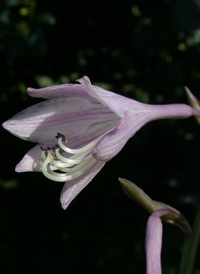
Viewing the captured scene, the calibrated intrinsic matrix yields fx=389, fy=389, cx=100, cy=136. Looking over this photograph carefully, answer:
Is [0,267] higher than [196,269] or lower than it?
higher

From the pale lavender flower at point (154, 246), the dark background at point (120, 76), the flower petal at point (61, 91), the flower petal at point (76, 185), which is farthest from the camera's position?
the dark background at point (120, 76)

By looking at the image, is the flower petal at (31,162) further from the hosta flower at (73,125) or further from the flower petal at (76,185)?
the flower petal at (76,185)

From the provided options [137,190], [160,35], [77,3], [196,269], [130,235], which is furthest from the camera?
[130,235]

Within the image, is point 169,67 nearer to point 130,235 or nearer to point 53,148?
point 53,148

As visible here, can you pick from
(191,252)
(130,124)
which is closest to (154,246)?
(191,252)

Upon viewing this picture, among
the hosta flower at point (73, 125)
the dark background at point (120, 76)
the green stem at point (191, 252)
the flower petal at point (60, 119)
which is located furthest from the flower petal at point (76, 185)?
the dark background at point (120, 76)

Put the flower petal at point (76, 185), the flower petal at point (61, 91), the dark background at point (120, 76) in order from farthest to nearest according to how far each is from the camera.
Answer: the dark background at point (120, 76) → the flower petal at point (76, 185) → the flower petal at point (61, 91)

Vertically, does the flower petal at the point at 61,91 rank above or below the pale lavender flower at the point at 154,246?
above

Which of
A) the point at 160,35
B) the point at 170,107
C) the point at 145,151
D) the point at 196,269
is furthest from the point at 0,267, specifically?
the point at 170,107
